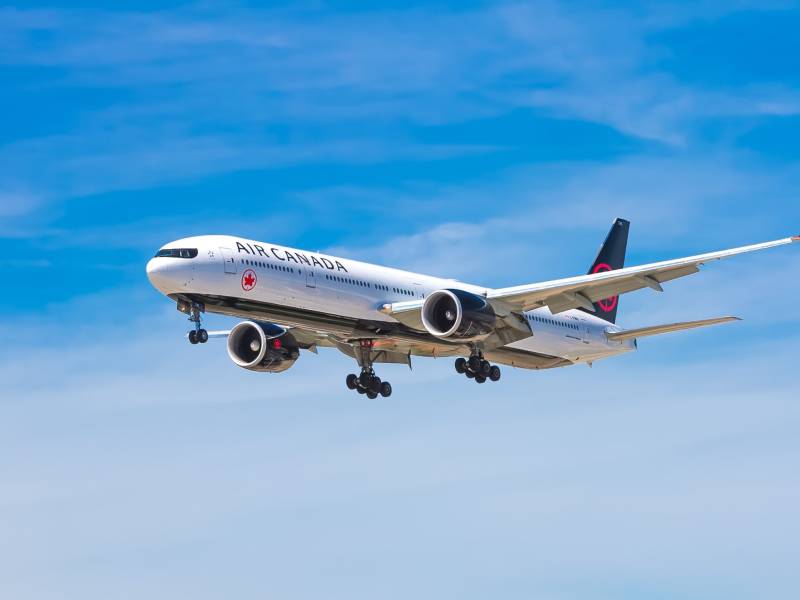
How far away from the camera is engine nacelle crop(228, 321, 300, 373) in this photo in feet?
198

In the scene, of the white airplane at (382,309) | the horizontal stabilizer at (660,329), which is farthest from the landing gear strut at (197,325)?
the horizontal stabilizer at (660,329)

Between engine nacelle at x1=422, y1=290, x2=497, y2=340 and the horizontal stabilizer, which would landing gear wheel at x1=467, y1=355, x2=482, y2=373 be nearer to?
engine nacelle at x1=422, y1=290, x2=497, y2=340

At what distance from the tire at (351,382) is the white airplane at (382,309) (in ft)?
0.18

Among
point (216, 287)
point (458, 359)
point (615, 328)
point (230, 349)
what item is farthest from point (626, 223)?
point (216, 287)

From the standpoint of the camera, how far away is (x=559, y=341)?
62.0 m

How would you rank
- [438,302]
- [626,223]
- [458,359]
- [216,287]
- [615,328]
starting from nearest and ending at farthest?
[216,287] < [438,302] < [458,359] < [615,328] < [626,223]

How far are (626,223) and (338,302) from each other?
23326 millimetres

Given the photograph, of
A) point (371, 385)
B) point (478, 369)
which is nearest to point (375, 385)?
point (371, 385)

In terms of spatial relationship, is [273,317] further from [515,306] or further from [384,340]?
[515,306]

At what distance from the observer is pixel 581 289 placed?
55.3 meters

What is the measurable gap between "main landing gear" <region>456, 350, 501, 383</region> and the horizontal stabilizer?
6.77 m

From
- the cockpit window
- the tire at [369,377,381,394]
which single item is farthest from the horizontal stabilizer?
the cockpit window

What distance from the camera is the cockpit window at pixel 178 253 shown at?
5112cm

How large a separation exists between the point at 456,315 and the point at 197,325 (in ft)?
33.8
